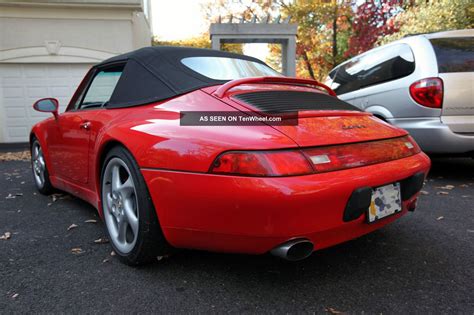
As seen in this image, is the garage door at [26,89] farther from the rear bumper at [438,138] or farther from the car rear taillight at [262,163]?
the car rear taillight at [262,163]

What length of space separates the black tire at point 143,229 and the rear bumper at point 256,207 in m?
0.07

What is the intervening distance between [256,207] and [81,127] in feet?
5.85

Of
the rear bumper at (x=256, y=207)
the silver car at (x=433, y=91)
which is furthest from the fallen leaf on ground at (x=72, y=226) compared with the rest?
the silver car at (x=433, y=91)

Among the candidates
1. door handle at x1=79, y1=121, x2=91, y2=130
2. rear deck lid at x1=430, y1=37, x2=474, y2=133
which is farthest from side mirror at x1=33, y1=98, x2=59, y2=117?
rear deck lid at x1=430, y1=37, x2=474, y2=133

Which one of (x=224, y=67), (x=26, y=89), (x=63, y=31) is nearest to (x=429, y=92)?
(x=224, y=67)

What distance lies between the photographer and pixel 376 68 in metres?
4.74

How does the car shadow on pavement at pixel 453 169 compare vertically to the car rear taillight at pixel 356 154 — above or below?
below

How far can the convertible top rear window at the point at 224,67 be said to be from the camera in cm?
240

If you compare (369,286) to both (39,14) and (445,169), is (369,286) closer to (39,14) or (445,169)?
(445,169)

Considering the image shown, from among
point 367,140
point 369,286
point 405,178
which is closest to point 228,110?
point 367,140

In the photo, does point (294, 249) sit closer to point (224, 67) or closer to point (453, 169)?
point (224, 67)

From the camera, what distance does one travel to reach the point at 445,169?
486 centimetres

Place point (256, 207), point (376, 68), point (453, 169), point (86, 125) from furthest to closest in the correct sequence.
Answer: point (453, 169)
point (376, 68)
point (86, 125)
point (256, 207)

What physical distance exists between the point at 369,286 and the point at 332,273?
211 millimetres
